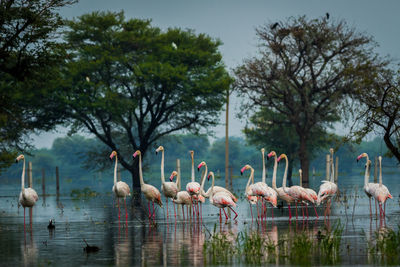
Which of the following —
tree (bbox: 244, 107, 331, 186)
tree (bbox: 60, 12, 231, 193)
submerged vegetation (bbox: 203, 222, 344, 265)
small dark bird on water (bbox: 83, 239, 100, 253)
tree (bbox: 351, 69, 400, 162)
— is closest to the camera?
submerged vegetation (bbox: 203, 222, 344, 265)

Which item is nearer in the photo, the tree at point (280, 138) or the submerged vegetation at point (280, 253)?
the submerged vegetation at point (280, 253)

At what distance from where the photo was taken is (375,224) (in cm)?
2008

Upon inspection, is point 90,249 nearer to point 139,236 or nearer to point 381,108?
point 139,236

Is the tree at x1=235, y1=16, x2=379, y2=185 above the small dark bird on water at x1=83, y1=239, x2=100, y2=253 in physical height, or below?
above

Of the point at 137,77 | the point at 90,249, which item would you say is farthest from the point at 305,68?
the point at 90,249

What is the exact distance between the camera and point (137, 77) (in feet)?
181

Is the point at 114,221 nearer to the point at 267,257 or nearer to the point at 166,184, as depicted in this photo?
the point at 166,184

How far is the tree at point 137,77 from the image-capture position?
176ft

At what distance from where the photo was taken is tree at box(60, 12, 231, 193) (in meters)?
53.6

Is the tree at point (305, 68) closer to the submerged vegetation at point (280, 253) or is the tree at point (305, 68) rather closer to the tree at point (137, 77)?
the tree at point (137, 77)

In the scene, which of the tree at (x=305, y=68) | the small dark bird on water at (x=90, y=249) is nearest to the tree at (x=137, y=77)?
the tree at (x=305, y=68)

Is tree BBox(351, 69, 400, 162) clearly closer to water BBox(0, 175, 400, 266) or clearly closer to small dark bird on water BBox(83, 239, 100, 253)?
water BBox(0, 175, 400, 266)

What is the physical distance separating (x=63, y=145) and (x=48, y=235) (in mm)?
172204

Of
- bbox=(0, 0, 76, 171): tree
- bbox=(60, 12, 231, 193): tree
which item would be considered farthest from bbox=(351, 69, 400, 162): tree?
bbox=(60, 12, 231, 193): tree
